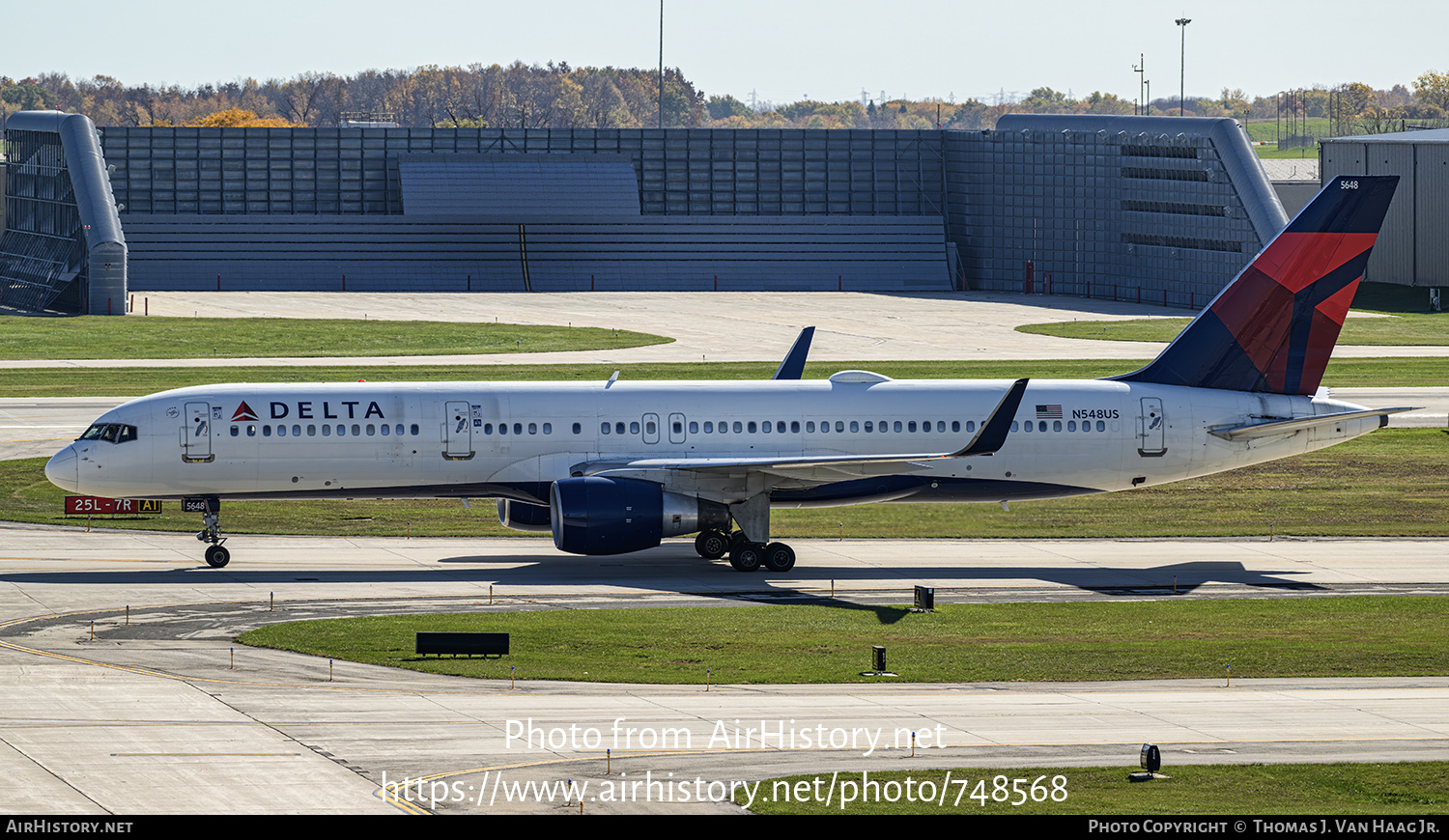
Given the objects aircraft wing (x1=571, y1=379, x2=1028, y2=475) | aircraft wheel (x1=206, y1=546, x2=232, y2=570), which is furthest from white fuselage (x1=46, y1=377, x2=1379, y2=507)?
aircraft wheel (x1=206, y1=546, x2=232, y2=570)

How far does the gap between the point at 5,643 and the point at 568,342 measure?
61225 mm

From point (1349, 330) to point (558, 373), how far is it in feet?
163

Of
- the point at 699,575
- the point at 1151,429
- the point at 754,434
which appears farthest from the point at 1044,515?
the point at 699,575

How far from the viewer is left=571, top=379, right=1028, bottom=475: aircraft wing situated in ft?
127

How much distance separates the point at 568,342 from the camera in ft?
305

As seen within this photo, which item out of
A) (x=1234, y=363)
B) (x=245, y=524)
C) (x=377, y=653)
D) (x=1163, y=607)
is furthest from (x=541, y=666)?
(x=1234, y=363)

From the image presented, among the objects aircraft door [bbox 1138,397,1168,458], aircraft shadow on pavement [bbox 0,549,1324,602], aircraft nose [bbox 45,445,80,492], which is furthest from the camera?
aircraft door [bbox 1138,397,1168,458]

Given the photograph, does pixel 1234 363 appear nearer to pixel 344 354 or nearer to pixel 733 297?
pixel 344 354

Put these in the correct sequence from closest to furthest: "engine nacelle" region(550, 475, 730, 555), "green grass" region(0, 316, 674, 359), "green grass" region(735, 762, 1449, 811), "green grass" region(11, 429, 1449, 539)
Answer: "green grass" region(735, 762, 1449, 811)
"engine nacelle" region(550, 475, 730, 555)
"green grass" region(11, 429, 1449, 539)
"green grass" region(0, 316, 674, 359)

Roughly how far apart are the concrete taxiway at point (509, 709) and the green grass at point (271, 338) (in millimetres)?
47583

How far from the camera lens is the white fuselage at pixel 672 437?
41.2m

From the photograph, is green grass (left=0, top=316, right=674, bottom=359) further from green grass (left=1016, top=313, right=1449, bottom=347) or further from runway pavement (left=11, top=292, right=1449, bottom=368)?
green grass (left=1016, top=313, right=1449, bottom=347)

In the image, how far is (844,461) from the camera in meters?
40.1

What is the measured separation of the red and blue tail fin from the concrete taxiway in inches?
219
